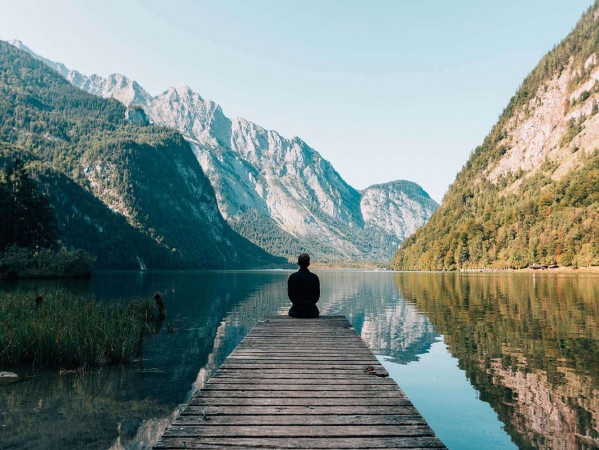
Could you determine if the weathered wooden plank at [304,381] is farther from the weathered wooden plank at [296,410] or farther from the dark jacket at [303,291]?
the dark jacket at [303,291]

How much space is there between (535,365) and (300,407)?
1565 cm

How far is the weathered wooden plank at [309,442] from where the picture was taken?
6.86m

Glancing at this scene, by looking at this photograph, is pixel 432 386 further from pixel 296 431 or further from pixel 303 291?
pixel 296 431

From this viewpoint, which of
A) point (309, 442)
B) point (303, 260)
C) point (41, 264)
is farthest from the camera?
point (41, 264)

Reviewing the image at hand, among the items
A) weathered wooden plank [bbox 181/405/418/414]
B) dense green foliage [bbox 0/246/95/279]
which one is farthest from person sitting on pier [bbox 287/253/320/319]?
dense green foliage [bbox 0/246/95/279]

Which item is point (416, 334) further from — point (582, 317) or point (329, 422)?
point (329, 422)

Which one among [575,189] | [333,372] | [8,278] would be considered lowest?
[8,278]

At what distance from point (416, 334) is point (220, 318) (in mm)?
17096

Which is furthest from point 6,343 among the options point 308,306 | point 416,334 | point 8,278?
point 8,278

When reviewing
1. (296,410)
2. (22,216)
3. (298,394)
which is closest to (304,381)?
(298,394)

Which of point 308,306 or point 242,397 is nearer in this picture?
point 242,397

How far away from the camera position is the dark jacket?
1941cm

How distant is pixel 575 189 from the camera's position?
16225 cm

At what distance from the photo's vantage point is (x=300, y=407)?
8781mm
